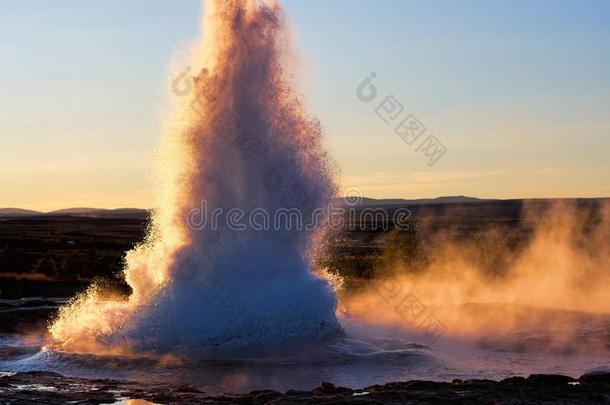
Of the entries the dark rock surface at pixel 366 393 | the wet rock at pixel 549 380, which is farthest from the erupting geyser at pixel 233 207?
the wet rock at pixel 549 380

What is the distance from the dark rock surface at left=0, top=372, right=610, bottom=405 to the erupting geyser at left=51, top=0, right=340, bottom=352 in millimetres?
3592

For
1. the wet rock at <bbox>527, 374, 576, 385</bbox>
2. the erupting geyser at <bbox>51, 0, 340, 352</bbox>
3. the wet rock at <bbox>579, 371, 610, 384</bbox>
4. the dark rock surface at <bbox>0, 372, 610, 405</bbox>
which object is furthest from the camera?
the erupting geyser at <bbox>51, 0, 340, 352</bbox>

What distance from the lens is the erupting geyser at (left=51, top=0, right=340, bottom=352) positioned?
55.1ft

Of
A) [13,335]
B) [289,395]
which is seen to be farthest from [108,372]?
[13,335]

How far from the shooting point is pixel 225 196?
17.6 metres

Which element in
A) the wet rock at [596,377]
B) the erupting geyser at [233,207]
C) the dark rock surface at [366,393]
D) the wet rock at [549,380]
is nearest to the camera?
the dark rock surface at [366,393]

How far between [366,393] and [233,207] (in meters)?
6.36

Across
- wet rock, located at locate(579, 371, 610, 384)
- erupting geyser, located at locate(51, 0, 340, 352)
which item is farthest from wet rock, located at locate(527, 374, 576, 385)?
erupting geyser, located at locate(51, 0, 340, 352)

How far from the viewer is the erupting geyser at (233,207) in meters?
16.8

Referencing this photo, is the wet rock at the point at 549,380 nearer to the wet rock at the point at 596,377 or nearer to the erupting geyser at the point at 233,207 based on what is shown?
the wet rock at the point at 596,377

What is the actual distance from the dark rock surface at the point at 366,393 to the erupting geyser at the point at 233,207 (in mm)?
3592

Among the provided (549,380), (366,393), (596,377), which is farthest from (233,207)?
(596,377)

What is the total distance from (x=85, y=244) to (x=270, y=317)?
42432mm

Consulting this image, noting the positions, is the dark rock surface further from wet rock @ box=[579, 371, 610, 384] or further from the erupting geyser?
the erupting geyser
